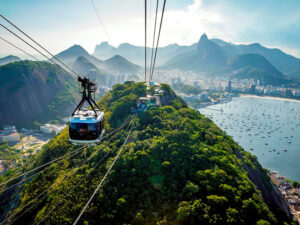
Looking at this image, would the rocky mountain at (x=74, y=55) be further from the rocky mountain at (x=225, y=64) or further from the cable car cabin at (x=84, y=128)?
the cable car cabin at (x=84, y=128)

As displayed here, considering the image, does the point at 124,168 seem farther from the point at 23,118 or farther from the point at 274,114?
the point at 274,114

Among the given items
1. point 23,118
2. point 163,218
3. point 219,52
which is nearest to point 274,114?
point 163,218

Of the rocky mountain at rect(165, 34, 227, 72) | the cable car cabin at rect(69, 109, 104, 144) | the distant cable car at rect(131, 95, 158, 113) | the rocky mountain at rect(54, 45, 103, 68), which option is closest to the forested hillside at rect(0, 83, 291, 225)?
the cable car cabin at rect(69, 109, 104, 144)

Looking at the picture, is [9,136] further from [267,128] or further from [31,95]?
[267,128]

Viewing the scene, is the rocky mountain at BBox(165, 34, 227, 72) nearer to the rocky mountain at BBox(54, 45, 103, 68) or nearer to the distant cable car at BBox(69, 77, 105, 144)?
the rocky mountain at BBox(54, 45, 103, 68)

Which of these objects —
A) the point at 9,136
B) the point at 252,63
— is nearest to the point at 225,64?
the point at 252,63
